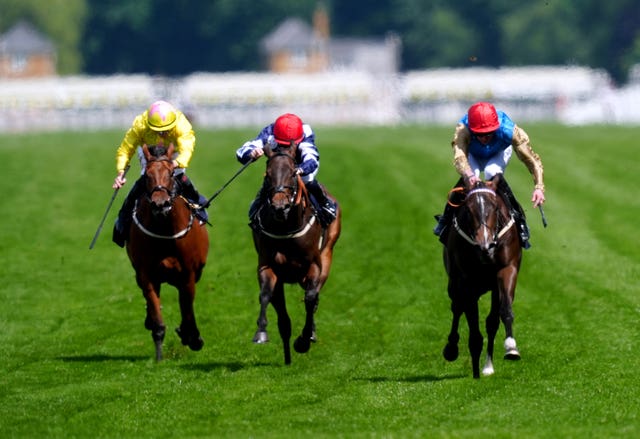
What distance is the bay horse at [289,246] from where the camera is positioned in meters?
16.3

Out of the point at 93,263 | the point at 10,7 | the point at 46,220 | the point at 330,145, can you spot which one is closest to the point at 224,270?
the point at 93,263

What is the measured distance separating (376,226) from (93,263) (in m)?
4.96

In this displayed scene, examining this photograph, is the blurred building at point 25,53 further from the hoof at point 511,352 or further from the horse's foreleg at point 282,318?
the hoof at point 511,352

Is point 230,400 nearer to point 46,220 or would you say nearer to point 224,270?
point 224,270

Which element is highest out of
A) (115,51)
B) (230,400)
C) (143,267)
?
(115,51)

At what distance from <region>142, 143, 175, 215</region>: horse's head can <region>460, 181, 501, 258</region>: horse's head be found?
2884mm

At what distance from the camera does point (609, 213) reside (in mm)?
30406

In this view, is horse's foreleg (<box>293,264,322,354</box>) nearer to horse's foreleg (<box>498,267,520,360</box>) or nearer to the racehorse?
the racehorse

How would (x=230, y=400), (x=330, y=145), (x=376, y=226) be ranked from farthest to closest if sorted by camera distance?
1. (x=330, y=145)
2. (x=376, y=226)
3. (x=230, y=400)

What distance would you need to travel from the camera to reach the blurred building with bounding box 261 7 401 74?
126562mm

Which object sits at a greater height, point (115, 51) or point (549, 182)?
point (115, 51)

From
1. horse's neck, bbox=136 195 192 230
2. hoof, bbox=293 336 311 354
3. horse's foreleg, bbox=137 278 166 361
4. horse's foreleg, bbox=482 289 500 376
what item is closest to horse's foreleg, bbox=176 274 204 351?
horse's foreleg, bbox=137 278 166 361

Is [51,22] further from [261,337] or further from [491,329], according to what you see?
[491,329]

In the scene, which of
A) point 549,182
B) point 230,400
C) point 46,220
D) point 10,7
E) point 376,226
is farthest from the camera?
point 10,7
